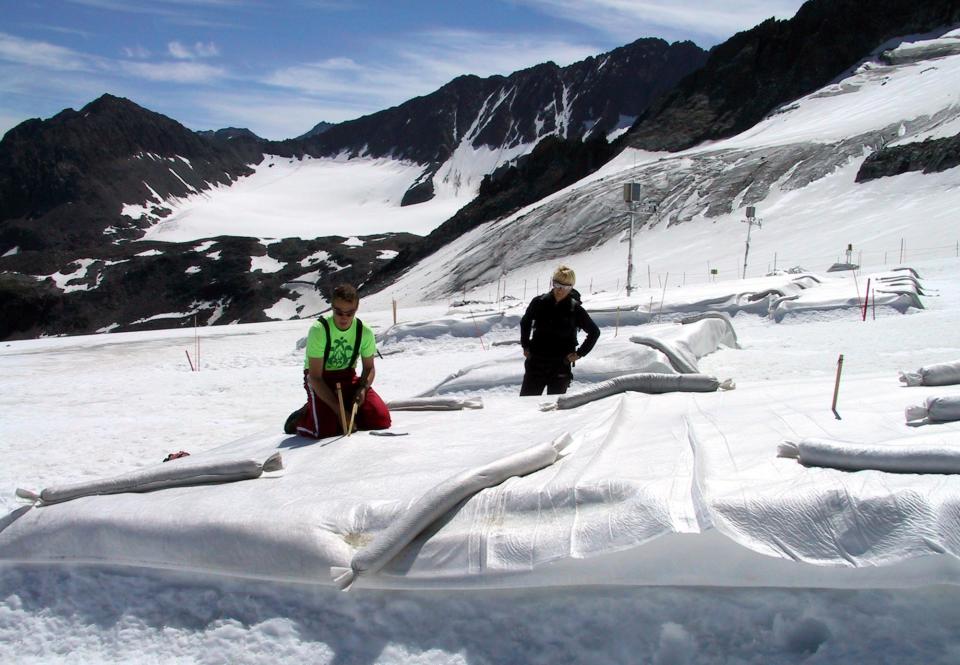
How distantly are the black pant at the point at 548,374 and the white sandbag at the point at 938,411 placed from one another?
3212mm

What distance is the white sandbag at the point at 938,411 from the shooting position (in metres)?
3.26

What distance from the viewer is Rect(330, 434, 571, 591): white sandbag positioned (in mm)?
2867

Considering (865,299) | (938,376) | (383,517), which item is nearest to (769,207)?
(865,299)

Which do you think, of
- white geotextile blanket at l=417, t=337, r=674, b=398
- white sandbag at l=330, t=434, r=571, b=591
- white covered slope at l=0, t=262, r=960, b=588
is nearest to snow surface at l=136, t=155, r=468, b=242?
white geotextile blanket at l=417, t=337, r=674, b=398

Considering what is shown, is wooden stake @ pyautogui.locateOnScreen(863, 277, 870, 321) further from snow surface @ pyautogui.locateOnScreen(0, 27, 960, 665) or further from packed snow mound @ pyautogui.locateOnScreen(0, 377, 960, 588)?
packed snow mound @ pyautogui.locateOnScreen(0, 377, 960, 588)

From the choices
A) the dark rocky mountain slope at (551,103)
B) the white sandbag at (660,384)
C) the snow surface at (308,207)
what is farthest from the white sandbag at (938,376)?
the dark rocky mountain slope at (551,103)

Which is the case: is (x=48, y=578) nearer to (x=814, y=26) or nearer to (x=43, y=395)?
(x=43, y=395)

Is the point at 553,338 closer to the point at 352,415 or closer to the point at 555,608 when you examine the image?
the point at 352,415

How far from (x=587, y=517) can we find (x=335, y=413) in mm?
2354

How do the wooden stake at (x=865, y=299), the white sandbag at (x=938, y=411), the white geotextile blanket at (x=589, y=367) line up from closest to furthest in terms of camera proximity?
the white sandbag at (x=938, y=411)
the white geotextile blanket at (x=589, y=367)
the wooden stake at (x=865, y=299)

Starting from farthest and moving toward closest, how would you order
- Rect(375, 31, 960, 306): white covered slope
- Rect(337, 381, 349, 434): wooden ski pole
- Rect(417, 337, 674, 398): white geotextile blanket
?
Rect(375, 31, 960, 306): white covered slope < Rect(417, 337, 674, 398): white geotextile blanket < Rect(337, 381, 349, 434): wooden ski pole

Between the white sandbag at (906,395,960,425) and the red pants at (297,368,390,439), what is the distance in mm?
2895

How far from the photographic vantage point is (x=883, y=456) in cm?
266

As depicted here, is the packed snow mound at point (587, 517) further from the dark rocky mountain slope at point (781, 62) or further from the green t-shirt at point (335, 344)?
the dark rocky mountain slope at point (781, 62)
